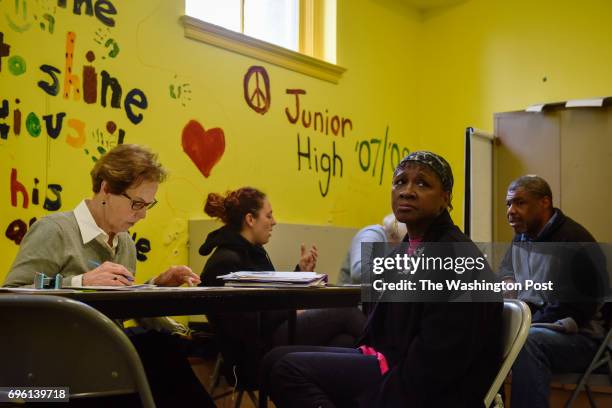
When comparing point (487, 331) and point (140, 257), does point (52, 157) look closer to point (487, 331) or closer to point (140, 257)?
point (140, 257)

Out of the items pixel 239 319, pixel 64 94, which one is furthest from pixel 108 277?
pixel 64 94

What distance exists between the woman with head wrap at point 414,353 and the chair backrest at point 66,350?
2.20 feet

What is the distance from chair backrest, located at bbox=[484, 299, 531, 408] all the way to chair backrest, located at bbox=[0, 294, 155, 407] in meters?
0.86

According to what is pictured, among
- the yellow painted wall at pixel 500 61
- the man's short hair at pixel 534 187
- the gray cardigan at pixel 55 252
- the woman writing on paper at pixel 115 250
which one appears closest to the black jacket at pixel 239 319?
the woman writing on paper at pixel 115 250

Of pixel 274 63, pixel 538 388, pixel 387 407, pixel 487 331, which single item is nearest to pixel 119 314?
pixel 387 407

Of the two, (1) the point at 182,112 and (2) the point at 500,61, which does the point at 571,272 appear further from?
(2) the point at 500,61

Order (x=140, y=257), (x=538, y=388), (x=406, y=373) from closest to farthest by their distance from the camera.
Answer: (x=406, y=373) → (x=538, y=388) → (x=140, y=257)

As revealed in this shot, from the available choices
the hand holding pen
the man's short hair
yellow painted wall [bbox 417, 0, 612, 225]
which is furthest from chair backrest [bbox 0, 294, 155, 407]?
yellow painted wall [bbox 417, 0, 612, 225]

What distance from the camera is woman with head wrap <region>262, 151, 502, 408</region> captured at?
1674mm

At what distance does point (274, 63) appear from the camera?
4.60 metres

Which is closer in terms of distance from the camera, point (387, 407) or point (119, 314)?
point (119, 314)

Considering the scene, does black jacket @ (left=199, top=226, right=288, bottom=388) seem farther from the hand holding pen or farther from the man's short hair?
the man's short hair

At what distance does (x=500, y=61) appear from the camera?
18.4 ft

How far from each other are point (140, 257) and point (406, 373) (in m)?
2.35
